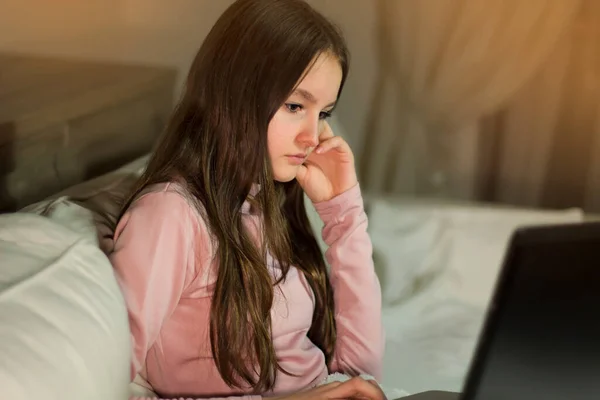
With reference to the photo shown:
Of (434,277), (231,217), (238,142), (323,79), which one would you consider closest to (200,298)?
(231,217)

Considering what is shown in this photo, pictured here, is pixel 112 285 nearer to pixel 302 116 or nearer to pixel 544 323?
pixel 302 116

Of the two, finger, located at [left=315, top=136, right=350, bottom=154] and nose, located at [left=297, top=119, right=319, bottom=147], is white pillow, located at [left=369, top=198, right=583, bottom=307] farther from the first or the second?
nose, located at [left=297, top=119, right=319, bottom=147]

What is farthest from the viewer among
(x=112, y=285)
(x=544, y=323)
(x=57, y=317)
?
(x=112, y=285)

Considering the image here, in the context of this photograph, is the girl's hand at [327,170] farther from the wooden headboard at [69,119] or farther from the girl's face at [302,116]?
the wooden headboard at [69,119]

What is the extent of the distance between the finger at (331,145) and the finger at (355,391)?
399mm

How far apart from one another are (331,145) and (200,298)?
1.22 feet

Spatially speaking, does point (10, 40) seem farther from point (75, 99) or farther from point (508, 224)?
point (508, 224)

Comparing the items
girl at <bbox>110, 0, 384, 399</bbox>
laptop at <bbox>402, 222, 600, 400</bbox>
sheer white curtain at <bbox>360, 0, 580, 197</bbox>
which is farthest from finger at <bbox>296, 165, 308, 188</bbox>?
sheer white curtain at <bbox>360, 0, 580, 197</bbox>

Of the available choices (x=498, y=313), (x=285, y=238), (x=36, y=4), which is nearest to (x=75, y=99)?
(x=36, y=4)

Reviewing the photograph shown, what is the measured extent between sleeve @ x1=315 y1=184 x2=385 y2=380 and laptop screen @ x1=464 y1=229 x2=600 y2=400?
2.01 ft

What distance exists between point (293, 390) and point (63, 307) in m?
0.46

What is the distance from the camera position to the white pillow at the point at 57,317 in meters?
0.64

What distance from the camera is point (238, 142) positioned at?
3.17 feet

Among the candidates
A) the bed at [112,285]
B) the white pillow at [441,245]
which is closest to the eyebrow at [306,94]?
the bed at [112,285]
